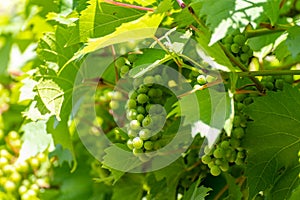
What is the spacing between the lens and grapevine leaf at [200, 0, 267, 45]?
2.76ft

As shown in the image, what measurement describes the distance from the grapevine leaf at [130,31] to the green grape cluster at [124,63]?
14 cm

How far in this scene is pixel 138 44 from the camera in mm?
1094

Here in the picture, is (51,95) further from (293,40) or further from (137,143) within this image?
(293,40)

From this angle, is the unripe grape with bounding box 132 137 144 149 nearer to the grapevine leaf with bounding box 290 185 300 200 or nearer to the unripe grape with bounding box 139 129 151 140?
the unripe grape with bounding box 139 129 151 140

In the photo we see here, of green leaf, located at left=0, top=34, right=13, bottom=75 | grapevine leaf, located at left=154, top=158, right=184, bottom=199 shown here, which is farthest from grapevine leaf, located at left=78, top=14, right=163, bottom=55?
green leaf, located at left=0, top=34, right=13, bottom=75

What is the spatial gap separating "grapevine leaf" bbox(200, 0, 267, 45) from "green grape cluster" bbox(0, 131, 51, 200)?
32.5 inches

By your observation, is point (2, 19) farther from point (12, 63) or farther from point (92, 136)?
point (92, 136)

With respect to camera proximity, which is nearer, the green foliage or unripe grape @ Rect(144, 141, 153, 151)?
the green foliage

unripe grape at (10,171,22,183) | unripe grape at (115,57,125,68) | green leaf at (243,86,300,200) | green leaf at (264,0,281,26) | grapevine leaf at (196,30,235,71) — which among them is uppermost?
green leaf at (264,0,281,26)

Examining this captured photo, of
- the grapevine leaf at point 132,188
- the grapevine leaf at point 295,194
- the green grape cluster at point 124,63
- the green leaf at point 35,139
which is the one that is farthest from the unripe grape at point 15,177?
the grapevine leaf at point 295,194

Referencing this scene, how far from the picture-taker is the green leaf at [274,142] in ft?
3.32

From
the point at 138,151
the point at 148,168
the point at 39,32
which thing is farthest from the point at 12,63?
the point at 138,151

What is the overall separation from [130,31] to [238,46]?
Answer: 0.72 feet

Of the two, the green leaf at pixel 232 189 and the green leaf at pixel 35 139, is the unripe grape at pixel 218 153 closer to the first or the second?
the green leaf at pixel 232 189
